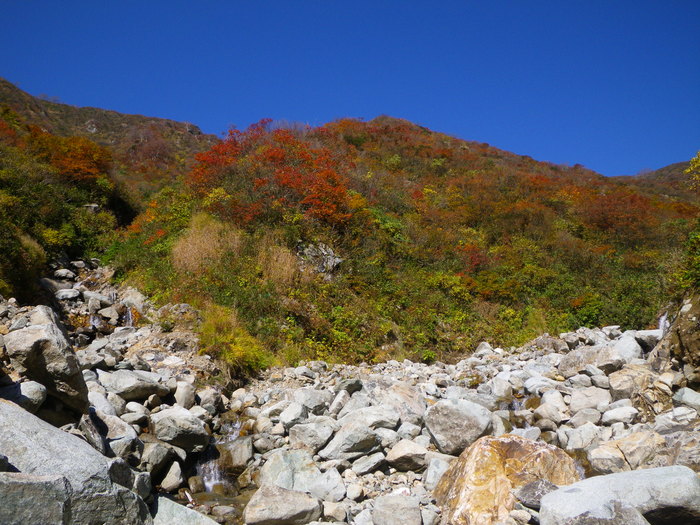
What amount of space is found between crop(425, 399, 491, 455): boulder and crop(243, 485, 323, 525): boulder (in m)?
2.10

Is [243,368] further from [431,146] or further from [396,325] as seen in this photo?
[431,146]

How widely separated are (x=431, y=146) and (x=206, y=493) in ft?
102

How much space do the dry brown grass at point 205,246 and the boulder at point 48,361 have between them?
7299mm

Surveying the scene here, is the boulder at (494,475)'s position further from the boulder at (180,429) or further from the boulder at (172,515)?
the boulder at (180,429)

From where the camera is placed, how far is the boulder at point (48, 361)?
4980 mm

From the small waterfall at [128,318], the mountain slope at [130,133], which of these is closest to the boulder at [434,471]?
the small waterfall at [128,318]

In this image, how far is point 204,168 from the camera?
56.9ft

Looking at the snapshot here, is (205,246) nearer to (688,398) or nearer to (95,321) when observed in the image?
(95,321)

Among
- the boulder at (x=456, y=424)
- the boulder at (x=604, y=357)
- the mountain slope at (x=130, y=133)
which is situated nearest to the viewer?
the boulder at (x=456, y=424)

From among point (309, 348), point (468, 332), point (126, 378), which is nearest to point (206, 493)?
point (126, 378)

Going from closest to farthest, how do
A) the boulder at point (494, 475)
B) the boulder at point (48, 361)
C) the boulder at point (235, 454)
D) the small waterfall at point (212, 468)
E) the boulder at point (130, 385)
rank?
the boulder at point (494, 475)
the boulder at point (48, 361)
the small waterfall at point (212, 468)
the boulder at point (235, 454)
the boulder at point (130, 385)

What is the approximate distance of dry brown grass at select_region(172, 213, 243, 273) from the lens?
Result: 12648mm

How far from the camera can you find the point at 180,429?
6.25 metres

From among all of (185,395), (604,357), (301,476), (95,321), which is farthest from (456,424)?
(95,321)
